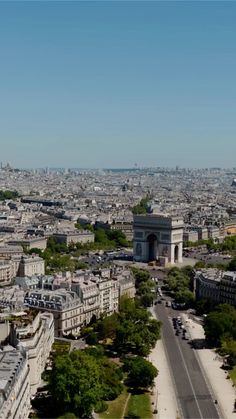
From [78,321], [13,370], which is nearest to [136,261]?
[78,321]

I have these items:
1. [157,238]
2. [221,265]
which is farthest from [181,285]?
[157,238]

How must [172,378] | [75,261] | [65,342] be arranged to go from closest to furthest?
[172,378], [65,342], [75,261]

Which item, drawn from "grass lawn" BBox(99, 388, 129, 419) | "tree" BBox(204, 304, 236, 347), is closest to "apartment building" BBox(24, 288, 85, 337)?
"tree" BBox(204, 304, 236, 347)

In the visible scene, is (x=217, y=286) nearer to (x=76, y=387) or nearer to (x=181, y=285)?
(x=181, y=285)

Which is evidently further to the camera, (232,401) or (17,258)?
(17,258)

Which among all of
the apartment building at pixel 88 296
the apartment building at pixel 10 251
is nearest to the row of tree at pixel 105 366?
the apartment building at pixel 88 296

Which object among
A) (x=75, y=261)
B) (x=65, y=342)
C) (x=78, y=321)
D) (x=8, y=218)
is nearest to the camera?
(x=65, y=342)

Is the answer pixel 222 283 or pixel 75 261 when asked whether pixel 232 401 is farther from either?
pixel 75 261

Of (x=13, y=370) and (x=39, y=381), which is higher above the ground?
(x=13, y=370)

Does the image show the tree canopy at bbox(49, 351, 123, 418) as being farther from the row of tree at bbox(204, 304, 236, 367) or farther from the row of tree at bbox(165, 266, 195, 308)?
the row of tree at bbox(165, 266, 195, 308)
